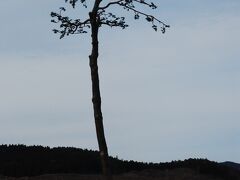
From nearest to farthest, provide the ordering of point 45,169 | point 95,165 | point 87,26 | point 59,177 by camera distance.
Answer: point 87,26 → point 59,177 → point 45,169 → point 95,165

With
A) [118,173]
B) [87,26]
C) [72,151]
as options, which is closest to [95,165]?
[118,173]

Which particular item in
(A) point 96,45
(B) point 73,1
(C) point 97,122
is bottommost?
(C) point 97,122

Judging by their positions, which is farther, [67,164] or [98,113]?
[67,164]

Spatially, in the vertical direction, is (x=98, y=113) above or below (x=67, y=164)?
below

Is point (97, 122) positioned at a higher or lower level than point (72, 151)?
lower

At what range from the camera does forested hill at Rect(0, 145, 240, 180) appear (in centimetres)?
3014

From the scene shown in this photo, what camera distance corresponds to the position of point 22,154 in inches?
1346

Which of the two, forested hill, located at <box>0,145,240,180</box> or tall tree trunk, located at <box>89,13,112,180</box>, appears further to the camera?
forested hill, located at <box>0,145,240,180</box>

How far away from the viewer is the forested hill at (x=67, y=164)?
30.1 meters

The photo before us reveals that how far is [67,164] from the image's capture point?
1219 inches

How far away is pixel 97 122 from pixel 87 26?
2.86 meters

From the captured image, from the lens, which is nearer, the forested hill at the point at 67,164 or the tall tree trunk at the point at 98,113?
the tall tree trunk at the point at 98,113

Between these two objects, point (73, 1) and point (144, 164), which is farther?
point (144, 164)

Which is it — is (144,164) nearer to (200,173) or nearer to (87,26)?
(200,173)
